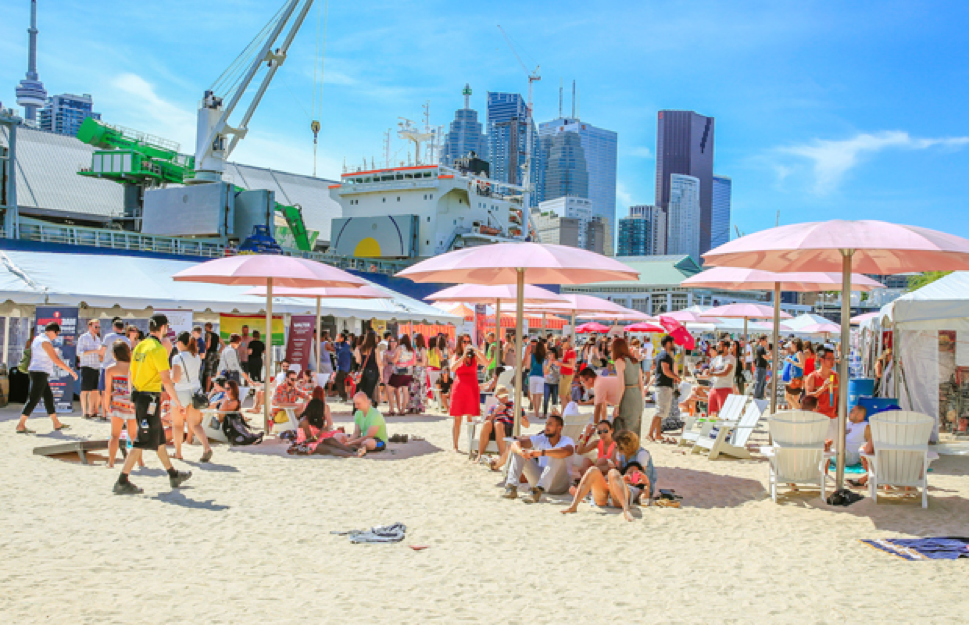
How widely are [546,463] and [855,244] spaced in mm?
3422

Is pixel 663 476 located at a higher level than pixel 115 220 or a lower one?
lower

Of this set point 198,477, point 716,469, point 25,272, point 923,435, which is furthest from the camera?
point 25,272

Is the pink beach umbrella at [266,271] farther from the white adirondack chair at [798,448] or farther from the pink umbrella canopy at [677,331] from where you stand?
the pink umbrella canopy at [677,331]

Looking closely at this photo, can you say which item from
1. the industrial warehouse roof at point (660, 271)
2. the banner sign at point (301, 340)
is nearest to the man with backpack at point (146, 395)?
the banner sign at point (301, 340)

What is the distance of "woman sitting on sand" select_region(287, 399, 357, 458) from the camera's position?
878 centimetres

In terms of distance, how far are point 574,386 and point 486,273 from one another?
6400mm

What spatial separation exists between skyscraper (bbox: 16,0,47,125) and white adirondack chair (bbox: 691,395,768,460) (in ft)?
341

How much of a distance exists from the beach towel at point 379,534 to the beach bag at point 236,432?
4.27 m

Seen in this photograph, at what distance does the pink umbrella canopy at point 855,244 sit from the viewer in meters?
6.00

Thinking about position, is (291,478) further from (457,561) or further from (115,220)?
(115,220)

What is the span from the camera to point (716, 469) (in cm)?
870

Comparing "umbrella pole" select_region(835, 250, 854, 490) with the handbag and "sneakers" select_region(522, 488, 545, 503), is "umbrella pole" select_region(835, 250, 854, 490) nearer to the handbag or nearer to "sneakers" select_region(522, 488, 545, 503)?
"sneakers" select_region(522, 488, 545, 503)

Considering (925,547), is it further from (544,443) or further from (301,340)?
(301,340)

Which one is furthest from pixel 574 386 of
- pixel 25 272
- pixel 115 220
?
pixel 115 220
